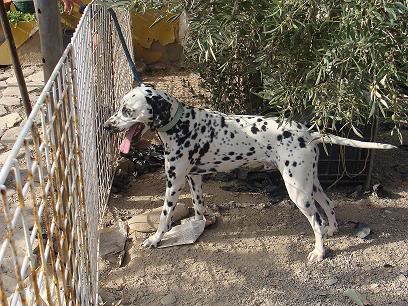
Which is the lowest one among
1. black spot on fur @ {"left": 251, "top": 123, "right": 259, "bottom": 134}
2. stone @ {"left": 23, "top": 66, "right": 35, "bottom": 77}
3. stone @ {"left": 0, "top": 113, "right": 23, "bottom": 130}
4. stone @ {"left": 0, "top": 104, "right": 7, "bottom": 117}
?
stone @ {"left": 0, "top": 113, "right": 23, "bottom": 130}

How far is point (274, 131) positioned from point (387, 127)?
2.67m

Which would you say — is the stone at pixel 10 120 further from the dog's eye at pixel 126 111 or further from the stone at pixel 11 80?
the dog's eye at pixel 126 111

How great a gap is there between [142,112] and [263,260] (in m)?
1.38

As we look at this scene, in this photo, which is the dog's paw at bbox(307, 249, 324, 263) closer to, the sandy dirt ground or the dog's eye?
the sandy dirt ground

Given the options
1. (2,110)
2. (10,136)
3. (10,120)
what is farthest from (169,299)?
(2,110)

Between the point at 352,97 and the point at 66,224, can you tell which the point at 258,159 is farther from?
the point at 66,224

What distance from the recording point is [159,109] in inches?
146

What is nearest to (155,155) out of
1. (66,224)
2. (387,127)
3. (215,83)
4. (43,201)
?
(215,83)

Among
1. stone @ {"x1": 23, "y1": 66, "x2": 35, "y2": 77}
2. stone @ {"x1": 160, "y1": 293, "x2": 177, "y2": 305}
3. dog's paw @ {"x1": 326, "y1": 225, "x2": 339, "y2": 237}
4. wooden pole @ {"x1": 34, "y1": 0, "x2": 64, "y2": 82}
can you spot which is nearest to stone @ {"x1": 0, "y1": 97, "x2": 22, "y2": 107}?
stone @ {"x1": 23, "y1": 66, "x2": 35, "y2": 77}

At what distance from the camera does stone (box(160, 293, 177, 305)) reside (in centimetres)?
351

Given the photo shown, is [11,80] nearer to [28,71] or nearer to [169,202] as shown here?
[28,71]

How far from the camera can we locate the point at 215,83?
16.4ft

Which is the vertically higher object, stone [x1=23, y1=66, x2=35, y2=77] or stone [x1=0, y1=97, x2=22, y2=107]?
stone [x1=23, y1=66, x2=35, y2=77]

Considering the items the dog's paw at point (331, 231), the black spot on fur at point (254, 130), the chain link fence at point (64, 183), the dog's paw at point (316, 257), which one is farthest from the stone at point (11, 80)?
the dog's paw at point (316, 257)
